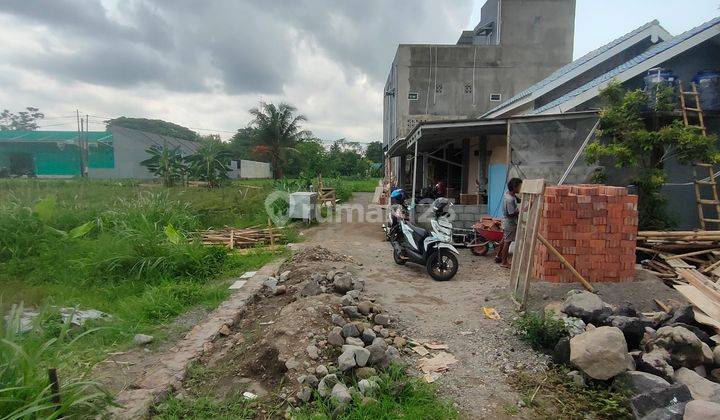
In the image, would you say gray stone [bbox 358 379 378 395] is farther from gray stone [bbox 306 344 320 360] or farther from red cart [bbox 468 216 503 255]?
red cart [bbox 468 216 503 255]

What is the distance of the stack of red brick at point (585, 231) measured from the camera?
466 centimetres

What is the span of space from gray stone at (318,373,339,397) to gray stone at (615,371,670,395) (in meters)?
2.02

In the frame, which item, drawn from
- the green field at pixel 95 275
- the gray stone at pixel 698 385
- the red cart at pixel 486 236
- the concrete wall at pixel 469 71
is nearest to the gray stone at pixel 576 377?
the gray stone at pixel 698 385

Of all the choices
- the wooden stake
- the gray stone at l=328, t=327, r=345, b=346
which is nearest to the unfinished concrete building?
the gray stone at l=328, t=327, r=345, b=346

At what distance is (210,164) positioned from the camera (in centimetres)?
2355

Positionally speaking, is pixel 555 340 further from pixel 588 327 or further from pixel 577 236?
pixel 577 236

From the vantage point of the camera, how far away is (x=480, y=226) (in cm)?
757

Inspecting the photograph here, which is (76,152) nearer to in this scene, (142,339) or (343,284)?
(142,339)

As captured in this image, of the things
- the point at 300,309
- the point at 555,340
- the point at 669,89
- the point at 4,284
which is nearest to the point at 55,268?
the point at 4,284

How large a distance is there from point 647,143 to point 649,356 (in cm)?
455

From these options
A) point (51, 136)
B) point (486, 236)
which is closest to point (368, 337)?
point (486, 236)

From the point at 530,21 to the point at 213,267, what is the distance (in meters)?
21.8

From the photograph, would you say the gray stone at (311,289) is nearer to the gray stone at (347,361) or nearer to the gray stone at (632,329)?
the gray stone at (347,361)

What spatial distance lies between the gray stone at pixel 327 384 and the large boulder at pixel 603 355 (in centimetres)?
183
